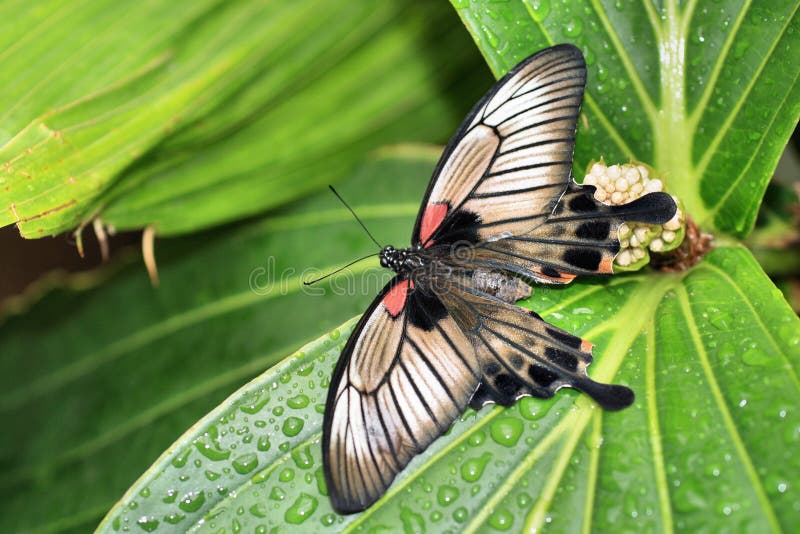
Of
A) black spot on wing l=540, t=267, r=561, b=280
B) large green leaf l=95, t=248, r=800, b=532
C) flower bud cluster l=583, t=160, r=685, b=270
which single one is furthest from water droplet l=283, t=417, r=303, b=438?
flower bud cluster l=583, t=160, r=685, b=270

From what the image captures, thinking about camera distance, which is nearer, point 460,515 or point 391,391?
point 460,515

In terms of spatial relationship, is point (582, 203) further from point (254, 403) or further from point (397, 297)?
point (254, 403)

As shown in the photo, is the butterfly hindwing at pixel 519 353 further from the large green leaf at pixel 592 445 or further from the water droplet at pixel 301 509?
the water droplet at pixel 301 509

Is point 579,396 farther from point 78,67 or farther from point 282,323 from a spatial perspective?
point 78,67

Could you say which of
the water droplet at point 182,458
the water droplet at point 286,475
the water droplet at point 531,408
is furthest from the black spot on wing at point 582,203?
the water droplet at point 182,458

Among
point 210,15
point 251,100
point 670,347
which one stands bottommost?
point 670,347

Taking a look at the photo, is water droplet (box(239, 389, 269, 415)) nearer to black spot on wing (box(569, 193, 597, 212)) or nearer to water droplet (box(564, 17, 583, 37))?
black spot on wing (box(569, 193, 597, 212))

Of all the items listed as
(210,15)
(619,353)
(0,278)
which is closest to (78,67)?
(210,15)

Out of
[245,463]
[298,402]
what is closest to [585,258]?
[298,402]
